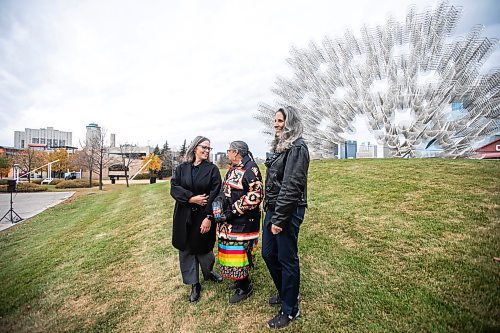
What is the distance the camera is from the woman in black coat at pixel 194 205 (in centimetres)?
333

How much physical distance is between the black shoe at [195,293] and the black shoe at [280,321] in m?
1.11

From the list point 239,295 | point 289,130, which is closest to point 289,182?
point 289,130

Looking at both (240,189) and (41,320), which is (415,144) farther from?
(41,320)

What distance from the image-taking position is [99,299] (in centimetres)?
379

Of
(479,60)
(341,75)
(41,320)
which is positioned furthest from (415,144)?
(41,320)

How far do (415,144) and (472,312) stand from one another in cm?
2435

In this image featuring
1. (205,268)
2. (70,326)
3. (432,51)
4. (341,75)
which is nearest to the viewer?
(70,326)

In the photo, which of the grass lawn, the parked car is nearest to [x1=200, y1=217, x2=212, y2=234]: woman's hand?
the grass lawn

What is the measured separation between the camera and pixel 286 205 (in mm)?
2471

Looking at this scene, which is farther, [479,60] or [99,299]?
[479,60]

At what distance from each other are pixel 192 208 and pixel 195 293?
1117 mm

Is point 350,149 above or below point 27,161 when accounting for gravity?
above

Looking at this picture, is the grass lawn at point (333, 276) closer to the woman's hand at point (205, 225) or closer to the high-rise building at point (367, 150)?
the woman's hand at point (205, 225)

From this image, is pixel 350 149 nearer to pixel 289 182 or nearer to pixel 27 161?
pixel 289 182
